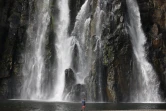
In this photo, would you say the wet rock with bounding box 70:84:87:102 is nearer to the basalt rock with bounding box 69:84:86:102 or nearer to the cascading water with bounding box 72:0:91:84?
the basalt rock with bounding box 69:84:86:102

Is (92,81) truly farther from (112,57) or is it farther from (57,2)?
(57,2)

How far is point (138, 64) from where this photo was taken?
67.6m

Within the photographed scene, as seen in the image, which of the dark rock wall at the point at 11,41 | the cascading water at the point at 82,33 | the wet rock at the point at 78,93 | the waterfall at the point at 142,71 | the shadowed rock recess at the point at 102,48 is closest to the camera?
the shadowed rock recess at the point at 102,48

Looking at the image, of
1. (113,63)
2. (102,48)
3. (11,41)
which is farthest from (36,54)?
(113,63)

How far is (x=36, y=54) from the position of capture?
80.1m

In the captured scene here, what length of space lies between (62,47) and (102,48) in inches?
598

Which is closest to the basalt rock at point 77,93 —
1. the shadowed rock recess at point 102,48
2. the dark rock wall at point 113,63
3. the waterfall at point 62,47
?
the shadowed rock recess at point 102,48

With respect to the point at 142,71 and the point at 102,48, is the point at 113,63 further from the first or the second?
the point at 142,71

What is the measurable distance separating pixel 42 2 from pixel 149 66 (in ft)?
128

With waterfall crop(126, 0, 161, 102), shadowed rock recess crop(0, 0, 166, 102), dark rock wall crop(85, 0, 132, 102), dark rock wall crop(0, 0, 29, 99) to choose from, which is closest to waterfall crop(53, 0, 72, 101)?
shadowed rock recess crop(0, 0, 166, 102)

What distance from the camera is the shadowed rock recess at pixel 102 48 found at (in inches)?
2500

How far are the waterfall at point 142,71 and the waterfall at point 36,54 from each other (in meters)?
23.9

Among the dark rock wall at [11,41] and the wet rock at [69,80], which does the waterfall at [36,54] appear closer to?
the dark rock wall at [11,41]

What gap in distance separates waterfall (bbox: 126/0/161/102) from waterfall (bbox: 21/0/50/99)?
23949mm
